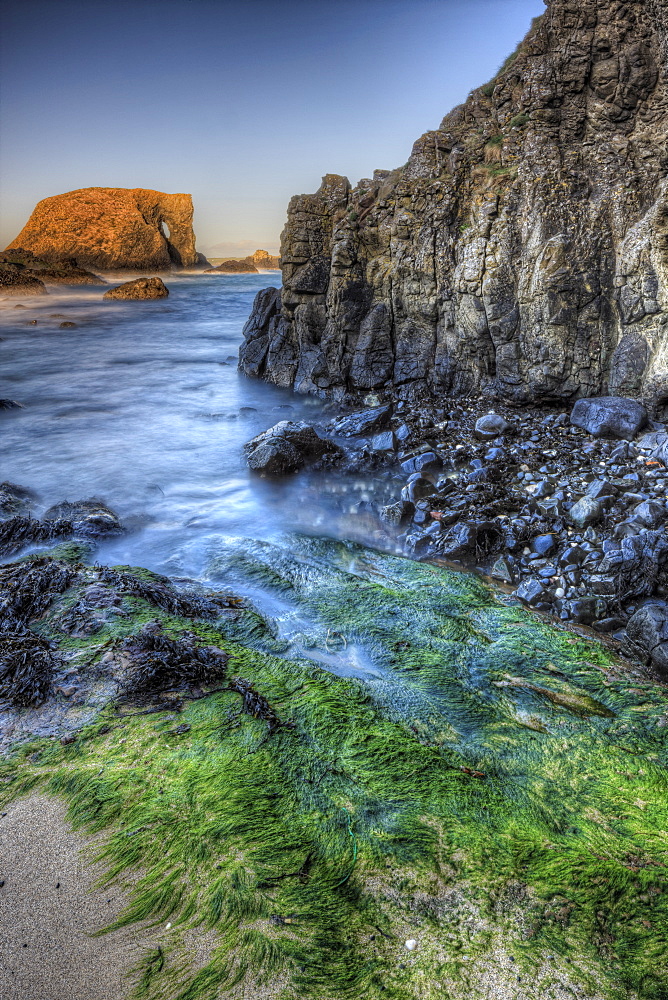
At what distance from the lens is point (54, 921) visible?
7.99ft

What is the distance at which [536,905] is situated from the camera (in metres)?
2.54

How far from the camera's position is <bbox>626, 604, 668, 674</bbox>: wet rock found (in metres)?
4.55

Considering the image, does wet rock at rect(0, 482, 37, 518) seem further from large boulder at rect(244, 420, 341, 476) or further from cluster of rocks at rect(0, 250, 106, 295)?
cluster of rocks at rect(0, 250, 106, 295)

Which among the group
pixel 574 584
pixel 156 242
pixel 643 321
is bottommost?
pixel 574 584

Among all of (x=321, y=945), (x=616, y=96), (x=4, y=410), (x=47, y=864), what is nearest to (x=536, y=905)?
(x=321, y=945)

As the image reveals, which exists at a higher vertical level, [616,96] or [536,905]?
[616,96]

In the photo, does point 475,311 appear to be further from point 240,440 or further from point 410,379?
point 240,440

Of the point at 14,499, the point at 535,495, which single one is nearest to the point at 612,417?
the point at 535,495

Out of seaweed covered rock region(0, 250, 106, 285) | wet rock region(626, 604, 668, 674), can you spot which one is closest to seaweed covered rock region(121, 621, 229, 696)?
wet rock region(626, 604, 668, 674)

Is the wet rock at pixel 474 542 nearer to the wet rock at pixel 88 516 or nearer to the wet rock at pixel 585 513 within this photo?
the wet rock at pixel 585 513

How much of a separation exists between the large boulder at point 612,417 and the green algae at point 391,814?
462 cm

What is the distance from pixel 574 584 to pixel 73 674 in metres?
4.74

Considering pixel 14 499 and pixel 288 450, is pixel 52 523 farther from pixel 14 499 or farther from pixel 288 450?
pixel 288 450

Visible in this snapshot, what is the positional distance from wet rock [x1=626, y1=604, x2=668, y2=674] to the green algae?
0.34 meters
